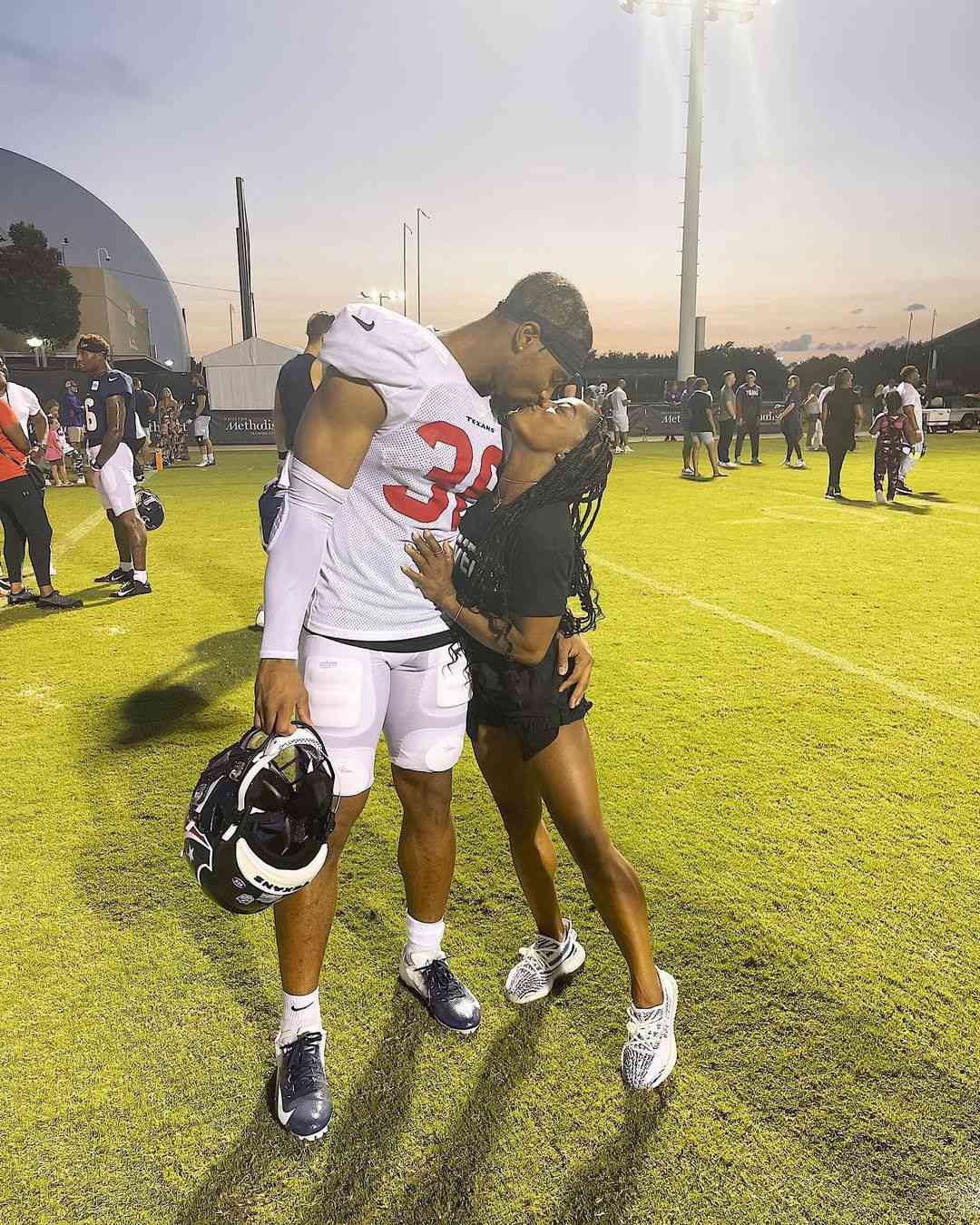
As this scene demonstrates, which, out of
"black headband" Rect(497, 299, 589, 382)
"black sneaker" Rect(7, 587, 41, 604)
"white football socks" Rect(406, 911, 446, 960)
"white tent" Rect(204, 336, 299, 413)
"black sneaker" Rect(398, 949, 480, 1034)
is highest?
"white tent" Rect(204, 336, 299, 413)

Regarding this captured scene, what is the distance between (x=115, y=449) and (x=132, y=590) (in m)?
1.29

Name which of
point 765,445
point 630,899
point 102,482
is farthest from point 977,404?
point 630,899

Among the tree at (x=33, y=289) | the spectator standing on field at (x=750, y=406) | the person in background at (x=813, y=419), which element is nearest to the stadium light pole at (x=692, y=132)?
the person in background at (x=813, y=419)

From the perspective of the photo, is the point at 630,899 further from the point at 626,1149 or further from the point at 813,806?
the point at 813,806

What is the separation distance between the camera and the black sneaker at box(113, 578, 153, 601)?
26.3 feet

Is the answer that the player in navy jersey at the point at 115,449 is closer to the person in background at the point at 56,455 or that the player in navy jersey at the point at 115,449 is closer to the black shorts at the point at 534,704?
the black shorts at the point at 534,704

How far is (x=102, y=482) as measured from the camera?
785cm

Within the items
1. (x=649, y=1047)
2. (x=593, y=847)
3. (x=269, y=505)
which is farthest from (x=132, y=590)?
(x=649, y=1047)

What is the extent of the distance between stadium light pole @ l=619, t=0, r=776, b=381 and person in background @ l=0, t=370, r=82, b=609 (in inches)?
1196

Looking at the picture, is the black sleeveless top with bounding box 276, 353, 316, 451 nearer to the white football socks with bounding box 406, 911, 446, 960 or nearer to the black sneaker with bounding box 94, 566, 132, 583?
the black sneaker with bounding box 94, 566, 132, 583

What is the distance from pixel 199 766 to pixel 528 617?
109 inches

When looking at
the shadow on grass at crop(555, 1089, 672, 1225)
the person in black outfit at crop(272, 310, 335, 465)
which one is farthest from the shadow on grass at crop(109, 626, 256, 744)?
the shadow on grass at crop(555, 1089, 672, 1225)

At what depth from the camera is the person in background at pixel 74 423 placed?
66.5ft

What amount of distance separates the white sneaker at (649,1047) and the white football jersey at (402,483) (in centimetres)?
118
